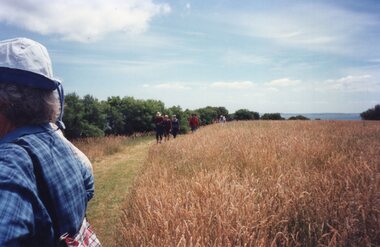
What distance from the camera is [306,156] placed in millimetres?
5277

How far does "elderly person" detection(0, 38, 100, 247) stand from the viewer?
1094 millimetres

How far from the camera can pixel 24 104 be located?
138 cm

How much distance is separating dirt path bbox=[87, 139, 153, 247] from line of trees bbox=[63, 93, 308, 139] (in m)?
9.45

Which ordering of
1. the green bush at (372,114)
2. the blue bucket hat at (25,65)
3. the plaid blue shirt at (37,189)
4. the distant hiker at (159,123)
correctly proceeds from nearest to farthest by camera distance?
the plaid blue shirt at (37,189)
the blue bucket hat at (25,65)
the distant hiker at (159,123)
the green bush at (372,114)

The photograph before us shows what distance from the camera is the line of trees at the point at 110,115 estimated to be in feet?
79.0


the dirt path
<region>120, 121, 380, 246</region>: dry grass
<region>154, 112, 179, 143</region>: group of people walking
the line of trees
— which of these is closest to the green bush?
the line of trees

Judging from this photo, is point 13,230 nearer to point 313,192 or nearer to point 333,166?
point 313,192

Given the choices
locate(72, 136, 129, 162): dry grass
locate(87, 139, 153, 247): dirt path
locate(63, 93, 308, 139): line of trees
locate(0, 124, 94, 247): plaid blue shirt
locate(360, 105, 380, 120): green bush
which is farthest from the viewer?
locate(360, 105, 380, 120): green bush

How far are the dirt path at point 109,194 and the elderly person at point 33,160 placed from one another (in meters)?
2.60

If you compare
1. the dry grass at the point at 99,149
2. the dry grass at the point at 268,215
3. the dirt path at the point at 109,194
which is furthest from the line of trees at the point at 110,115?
the dry grass at the point at 268,215

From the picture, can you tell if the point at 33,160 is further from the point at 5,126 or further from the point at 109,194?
the point at 109,194

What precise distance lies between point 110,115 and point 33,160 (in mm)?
31622

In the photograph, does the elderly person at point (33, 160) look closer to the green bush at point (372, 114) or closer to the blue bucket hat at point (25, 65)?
the blue bucket hat at point (25, 65)

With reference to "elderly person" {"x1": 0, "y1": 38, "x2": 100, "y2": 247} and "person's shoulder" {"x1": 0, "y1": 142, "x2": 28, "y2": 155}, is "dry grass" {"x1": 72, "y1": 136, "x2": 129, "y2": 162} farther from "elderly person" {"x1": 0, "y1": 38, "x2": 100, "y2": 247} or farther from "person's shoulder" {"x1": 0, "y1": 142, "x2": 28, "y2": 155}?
"person's shoulder" {"x1": 0, "y1": 142, "x2": 28, "y2": 155}
